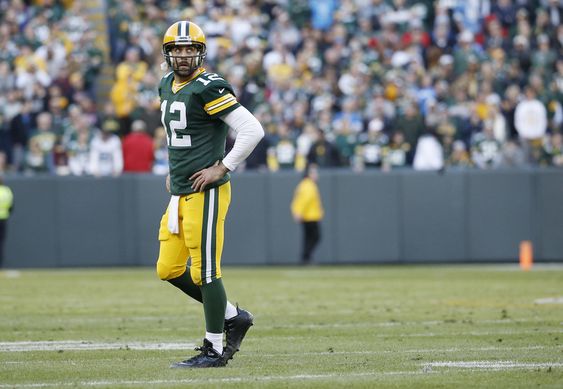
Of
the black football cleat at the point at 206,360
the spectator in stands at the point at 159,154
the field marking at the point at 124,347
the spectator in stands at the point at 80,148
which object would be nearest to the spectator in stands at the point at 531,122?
the spectator in stands at the point at 159,154

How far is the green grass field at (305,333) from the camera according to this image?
6297 millimetres

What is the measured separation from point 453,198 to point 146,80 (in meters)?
5.02

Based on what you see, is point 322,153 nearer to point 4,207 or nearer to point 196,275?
point 4,207

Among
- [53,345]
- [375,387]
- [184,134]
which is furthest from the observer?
[53,345]

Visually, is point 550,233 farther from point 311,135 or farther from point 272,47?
point 272,47

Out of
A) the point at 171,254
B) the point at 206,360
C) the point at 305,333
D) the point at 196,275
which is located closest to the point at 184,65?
the point at 171,254

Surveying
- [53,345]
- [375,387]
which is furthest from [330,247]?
[375,387]

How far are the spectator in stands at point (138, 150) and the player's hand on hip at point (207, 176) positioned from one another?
36.8 feet

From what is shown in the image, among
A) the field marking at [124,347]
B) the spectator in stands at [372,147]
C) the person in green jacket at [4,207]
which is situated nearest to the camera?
the field marking at [124,347]

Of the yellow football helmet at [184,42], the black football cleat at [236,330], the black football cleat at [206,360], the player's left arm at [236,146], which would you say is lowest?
the black football cleat at [206,360]

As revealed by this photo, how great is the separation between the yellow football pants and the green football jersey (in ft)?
0.24

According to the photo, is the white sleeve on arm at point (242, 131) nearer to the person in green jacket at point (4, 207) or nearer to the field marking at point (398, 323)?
the field marking at point (398, 323)

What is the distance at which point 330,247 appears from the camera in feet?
61.4

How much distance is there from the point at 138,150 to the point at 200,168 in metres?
11.5
